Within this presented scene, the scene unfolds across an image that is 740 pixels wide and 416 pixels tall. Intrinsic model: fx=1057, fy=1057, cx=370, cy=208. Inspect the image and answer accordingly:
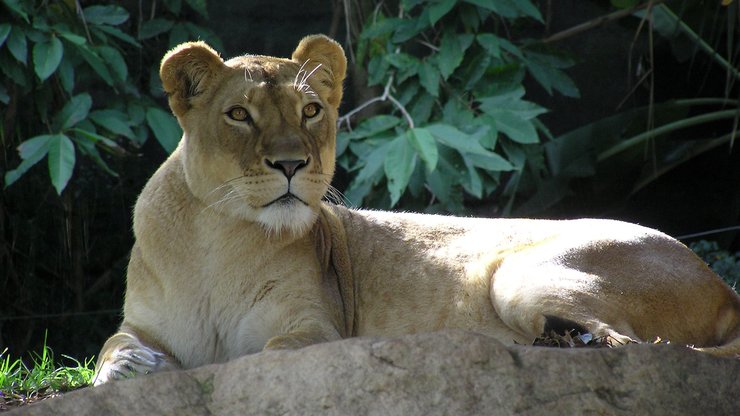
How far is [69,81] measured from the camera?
5.59 m

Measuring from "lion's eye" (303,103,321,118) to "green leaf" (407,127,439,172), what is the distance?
133 centimetres

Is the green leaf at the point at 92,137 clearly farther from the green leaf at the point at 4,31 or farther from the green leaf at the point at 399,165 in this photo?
the green leaf at the point at 399,165

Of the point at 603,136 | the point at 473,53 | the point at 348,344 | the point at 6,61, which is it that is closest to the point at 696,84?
the point at 603,136

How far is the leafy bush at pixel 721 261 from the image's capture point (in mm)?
6238

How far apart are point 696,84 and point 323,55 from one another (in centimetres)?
461

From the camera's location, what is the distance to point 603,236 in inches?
160

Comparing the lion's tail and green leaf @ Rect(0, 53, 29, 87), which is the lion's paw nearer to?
the lion's tail

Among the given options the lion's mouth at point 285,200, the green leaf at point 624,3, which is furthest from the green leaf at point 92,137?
the green leaf at point 624,3

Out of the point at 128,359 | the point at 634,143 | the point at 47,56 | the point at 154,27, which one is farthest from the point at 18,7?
the point at 634,143

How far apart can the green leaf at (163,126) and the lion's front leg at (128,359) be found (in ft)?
6.27

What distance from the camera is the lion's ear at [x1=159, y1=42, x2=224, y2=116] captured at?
400 cm

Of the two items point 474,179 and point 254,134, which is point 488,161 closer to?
point 474,179

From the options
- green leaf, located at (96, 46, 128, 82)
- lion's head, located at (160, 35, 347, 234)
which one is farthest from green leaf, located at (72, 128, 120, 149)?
lion's head, located at (160, 35, 347, 234)

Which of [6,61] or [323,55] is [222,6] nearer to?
[6,61]
